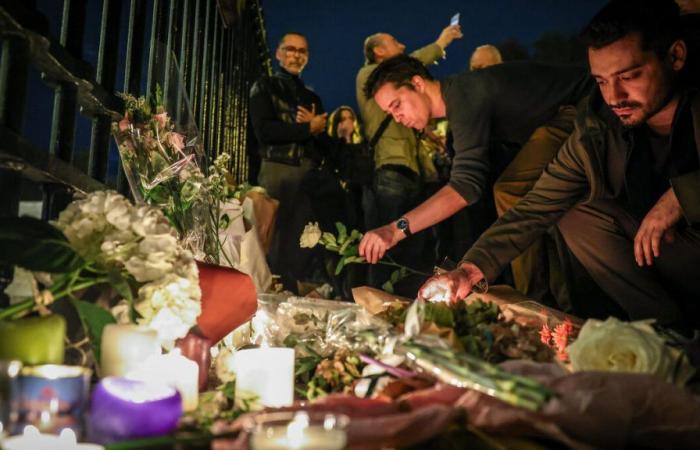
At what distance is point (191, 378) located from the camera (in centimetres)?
122

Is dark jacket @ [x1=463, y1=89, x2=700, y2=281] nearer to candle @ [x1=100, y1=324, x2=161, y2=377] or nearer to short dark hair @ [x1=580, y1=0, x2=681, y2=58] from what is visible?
short dark hair @ [x1=580, y1=0, x2=681, y2=58]

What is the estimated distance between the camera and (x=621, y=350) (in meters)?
1.11

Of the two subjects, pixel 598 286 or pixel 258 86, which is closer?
pixel 598 286

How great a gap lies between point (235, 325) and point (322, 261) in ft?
8.36

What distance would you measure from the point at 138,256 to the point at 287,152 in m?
2.72

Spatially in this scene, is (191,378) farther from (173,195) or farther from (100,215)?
(173,195)

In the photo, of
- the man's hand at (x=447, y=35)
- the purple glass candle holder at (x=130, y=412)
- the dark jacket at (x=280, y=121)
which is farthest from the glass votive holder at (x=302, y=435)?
the man's hand at (x=447, y=35)

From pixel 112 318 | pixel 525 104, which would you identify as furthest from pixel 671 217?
pixel 112 318

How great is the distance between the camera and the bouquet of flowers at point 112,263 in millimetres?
1088

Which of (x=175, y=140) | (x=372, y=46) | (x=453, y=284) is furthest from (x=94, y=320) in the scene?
(x=372, y=46)

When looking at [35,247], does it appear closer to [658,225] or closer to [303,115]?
[658,225]

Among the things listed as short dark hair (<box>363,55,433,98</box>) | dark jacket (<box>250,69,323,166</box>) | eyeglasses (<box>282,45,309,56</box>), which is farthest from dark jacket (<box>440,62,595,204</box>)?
eyeglasses (<box>282,45,309,56</box>)

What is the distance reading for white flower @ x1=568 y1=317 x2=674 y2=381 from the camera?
107 cm

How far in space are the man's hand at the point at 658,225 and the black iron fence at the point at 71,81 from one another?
5.47 ft
